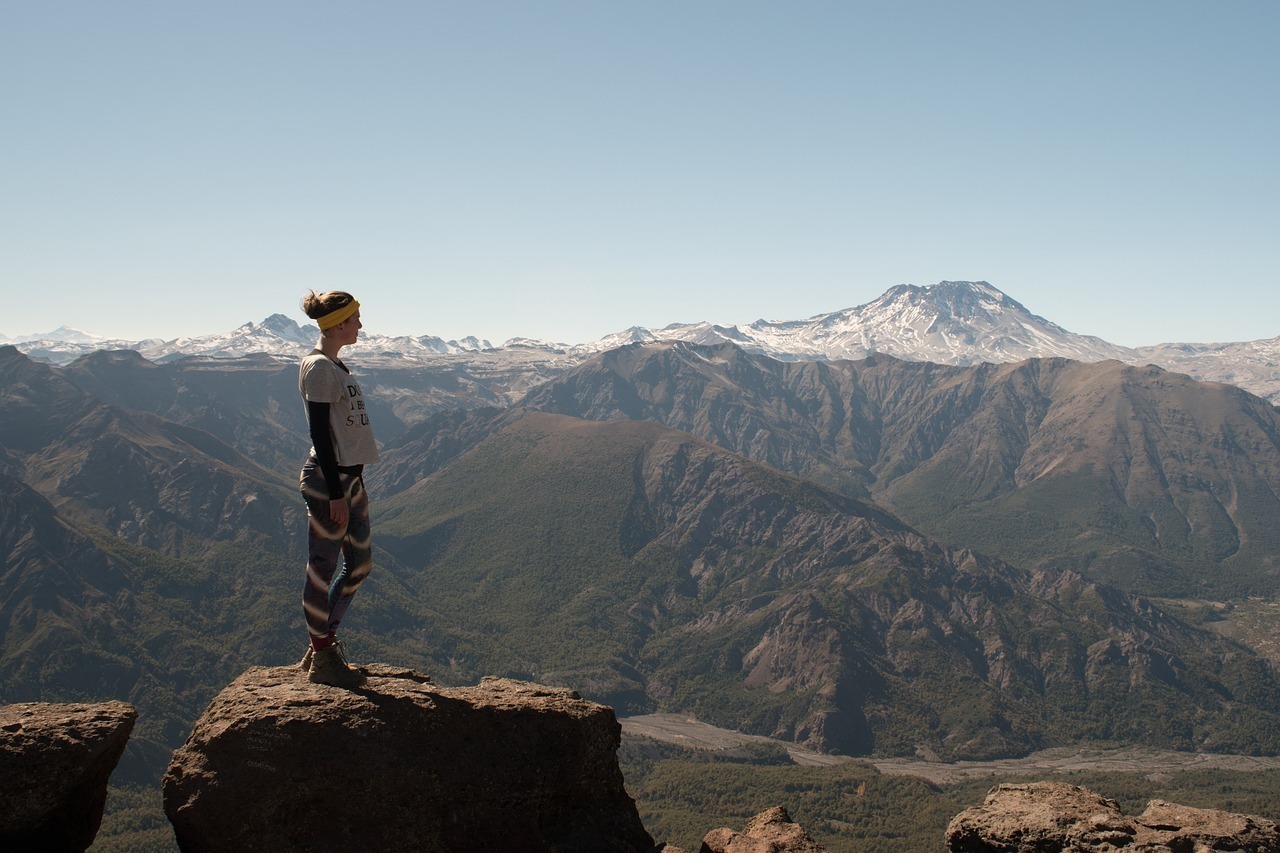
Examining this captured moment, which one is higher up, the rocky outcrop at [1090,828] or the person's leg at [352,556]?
the person's leg at [352,556]

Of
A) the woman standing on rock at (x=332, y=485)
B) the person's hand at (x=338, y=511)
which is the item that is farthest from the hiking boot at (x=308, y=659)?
the person's hand at (x=338, y=511)

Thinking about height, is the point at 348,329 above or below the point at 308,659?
above

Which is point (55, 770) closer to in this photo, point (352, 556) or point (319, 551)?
point (319, 551)

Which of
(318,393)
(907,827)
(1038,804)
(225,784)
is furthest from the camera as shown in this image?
(907,827)

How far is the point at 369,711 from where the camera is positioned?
15.3m

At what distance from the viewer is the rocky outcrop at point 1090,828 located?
15922 mm

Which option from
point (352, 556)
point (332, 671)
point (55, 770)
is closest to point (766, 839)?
point (332, 671)

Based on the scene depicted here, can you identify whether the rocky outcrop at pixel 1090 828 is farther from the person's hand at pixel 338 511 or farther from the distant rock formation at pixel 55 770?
the distant rock formation at pixel 55 770

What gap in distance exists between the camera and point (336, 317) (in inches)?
662

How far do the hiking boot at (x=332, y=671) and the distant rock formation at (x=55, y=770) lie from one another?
3211 mm

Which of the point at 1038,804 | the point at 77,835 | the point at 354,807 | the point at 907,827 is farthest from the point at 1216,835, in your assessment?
the point at 907,827

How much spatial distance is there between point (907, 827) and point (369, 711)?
170m

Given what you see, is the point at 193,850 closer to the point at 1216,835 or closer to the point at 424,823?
the point at 424,823

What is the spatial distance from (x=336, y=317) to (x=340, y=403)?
1702 mm
